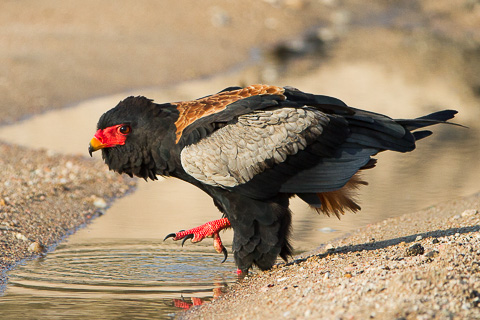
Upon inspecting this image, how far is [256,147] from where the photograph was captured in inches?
227

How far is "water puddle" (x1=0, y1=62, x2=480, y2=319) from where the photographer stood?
554cm

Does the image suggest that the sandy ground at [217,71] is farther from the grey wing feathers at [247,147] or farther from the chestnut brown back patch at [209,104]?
the chestnut brown back patch at [209,104]

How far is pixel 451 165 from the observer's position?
1055 cm

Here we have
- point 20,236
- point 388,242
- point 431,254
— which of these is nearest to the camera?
point 431,254

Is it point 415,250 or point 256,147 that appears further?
point 256,147

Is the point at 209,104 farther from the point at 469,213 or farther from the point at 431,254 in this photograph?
the point at 469,213

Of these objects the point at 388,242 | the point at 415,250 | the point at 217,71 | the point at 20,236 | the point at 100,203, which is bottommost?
the point at 415,250

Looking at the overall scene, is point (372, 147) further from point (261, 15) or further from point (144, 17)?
point (261, 15)

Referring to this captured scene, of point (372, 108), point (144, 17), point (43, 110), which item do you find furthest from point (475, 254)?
point (144, 17)

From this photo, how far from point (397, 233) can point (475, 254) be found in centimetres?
180

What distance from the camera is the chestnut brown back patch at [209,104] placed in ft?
19.6

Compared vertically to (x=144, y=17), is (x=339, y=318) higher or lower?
lower

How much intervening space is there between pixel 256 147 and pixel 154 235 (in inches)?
80.0

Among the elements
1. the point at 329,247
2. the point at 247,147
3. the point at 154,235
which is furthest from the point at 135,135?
the point at 329,247
